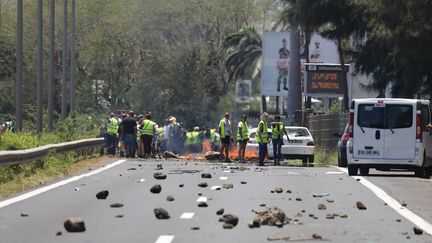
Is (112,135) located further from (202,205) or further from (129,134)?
(202,205)

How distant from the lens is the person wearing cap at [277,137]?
3048 cm

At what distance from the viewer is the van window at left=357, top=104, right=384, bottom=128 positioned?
25094 millimetres

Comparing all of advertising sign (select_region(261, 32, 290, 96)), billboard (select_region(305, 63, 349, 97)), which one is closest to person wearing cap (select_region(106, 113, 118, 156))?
billboard (select_region(305, 63, 349, 97))

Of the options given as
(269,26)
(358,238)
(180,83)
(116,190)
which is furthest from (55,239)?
(269,26)

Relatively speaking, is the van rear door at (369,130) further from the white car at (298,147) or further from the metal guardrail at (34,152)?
the metal guardrail at (34,152)

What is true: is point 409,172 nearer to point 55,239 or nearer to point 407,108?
point 407,108

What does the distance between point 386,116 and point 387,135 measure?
1.60 ft

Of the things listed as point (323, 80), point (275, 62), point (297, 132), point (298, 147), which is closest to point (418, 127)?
point (298, 147)

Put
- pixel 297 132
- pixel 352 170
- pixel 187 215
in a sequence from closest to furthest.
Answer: pixel 187 215 → pixel 352 170 → pixel 297 132

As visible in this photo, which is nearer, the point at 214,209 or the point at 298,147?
the point at 214,209

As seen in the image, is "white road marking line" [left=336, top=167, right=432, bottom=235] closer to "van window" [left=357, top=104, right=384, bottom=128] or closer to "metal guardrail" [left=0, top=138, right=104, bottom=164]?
"van window" [left=357, top=104, right=384, bottom=128]

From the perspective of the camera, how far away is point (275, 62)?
65750 mm

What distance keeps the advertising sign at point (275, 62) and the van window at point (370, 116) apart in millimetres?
39307

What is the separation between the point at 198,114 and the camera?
6981cm
